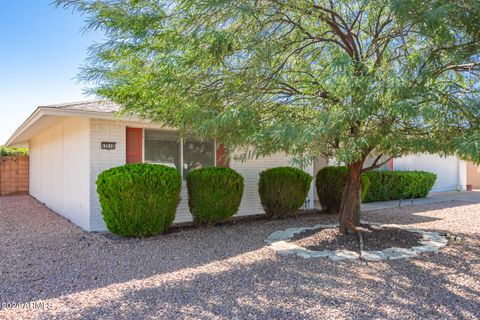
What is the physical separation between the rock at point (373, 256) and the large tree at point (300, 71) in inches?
62.7

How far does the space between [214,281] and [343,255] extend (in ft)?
7.41

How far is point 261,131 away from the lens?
445cm

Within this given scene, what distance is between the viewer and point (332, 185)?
31.9 ft

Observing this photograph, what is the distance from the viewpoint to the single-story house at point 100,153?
7.55 meters

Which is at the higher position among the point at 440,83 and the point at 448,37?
the point at 448,37

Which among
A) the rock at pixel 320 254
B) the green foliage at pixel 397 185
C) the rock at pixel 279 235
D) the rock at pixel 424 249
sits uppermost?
the green foliage at pixel 397 185

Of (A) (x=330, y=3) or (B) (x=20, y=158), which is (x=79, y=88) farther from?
(B) (x=20, y=158)

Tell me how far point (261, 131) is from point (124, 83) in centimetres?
275

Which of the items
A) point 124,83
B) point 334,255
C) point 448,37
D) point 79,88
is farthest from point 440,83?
point 79,88

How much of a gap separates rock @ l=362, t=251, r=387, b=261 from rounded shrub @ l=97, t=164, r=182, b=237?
3.67 metres

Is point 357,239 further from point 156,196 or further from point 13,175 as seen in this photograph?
point 13,175

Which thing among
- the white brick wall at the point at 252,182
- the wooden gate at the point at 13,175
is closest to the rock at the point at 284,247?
the white brick wall at the point at 252,182

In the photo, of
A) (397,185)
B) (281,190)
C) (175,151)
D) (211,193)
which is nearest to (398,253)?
(281,190)

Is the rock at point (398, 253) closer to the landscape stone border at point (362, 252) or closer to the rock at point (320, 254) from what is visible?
the landscape stone border at point (362, 252)
